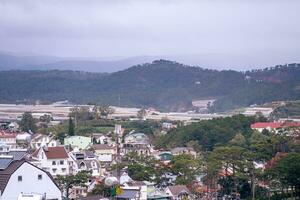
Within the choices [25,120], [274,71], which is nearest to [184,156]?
[25,120]

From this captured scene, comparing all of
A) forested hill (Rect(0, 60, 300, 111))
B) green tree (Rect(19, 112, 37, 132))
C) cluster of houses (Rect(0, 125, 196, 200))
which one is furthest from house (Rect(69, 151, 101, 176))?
forested hill (Rect(0, 60, 300, 111))

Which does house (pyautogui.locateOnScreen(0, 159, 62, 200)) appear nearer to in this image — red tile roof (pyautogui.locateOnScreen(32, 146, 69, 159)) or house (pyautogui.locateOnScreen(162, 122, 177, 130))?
red tile roof (pyautogui.locateOnScreen(32, 146, 69, 159))

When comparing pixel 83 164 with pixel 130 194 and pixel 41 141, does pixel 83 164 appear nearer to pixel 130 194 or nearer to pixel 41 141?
pixel 130 194

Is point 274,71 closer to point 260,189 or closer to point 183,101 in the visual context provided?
point 183,101

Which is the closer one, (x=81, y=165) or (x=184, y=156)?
(x=184, y=156)

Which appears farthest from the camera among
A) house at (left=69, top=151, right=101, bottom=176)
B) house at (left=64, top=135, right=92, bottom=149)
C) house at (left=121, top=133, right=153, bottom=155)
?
house at (left=64, top=135, right=92, bottom=149)

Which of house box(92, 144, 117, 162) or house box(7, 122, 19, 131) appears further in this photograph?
house box(7, 122, 19, 131)

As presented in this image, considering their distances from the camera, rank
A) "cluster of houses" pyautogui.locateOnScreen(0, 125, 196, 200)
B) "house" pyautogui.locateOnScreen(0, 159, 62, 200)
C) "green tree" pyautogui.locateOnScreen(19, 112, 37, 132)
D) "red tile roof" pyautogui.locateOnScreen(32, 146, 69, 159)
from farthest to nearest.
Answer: "green tree" pyautogui.locateOnScreen(19, 112, 37, 132), "red tile roof" pyautogui.locateOnScreen(32, 146, 69, 159), "cluster of houses" pyautogui.locateOnScreen(0, 125, 196, 200), "house" pyautogui.locateOnScreen(0, 159, 62, 200)
